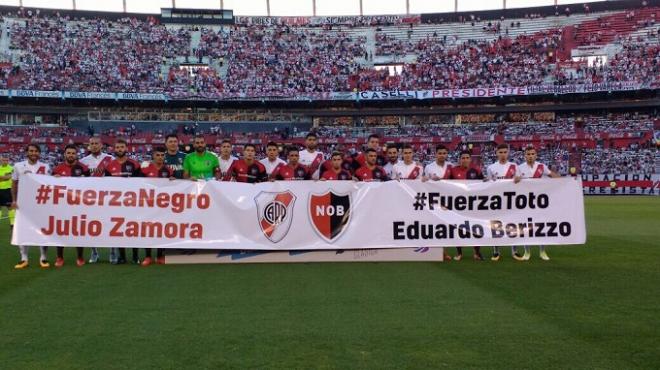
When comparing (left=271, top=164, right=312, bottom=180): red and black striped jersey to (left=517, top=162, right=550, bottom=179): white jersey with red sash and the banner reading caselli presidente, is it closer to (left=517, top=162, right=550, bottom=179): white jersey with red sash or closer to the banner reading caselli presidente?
the banner reading caselli presidente

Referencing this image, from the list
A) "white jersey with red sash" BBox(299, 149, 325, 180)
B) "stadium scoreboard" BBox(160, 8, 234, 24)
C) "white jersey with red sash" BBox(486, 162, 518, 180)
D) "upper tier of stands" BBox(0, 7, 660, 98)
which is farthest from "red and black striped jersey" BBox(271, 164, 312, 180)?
"stadium scoreboard" BBox(160, 8, 234, 24)

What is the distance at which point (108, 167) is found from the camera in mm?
9133

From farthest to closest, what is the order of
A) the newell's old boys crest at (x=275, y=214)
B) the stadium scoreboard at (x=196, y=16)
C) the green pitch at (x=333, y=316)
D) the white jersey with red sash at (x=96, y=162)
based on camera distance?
the stadium scoreboard at (x=196, y=16)
the white jersey with red sash at (x=96, y=162)
the newell's old boys crest at (x=275, y=214)
the green pitch at (x=333, y=316)

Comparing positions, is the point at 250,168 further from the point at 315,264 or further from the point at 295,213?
the point at 315,264

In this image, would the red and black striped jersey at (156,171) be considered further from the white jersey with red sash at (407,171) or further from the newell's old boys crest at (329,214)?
the white jersey with red sash at (407,171)

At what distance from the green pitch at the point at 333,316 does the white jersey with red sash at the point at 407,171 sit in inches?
68.5

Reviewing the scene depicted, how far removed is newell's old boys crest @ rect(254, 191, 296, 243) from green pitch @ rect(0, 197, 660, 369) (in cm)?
61

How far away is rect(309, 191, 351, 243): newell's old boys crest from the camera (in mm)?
8836

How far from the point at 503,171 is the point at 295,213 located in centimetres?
379

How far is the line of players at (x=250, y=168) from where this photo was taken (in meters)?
9.05

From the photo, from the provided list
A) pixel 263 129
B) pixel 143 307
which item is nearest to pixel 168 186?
pixel 143 307

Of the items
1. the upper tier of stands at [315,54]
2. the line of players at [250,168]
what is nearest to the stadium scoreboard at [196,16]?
the upper tier of stands at [315,54]

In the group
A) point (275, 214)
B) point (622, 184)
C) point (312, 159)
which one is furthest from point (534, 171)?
point (622, 184)

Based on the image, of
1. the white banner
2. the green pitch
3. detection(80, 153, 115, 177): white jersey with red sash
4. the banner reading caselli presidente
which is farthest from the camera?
the white banner
